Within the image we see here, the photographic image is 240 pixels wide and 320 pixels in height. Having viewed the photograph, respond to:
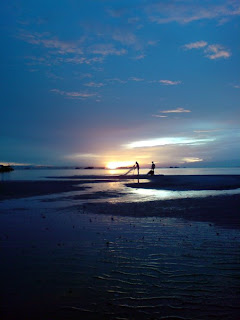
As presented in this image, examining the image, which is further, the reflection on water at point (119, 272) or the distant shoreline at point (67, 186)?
the distant shoreline at point (67, 186)

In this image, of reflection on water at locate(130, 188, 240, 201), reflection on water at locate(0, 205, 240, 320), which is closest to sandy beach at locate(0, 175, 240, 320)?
reflection on water at locate(0, 205, 240, 320)

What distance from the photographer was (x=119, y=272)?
793 centimetres

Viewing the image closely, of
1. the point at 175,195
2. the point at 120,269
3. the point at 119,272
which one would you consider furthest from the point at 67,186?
the point at 119,272

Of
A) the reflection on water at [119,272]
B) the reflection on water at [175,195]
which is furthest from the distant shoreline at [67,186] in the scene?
the reflection on water at [119,272]

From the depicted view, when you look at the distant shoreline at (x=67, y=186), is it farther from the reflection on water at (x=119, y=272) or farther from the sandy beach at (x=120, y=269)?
the reflection on water at (x=119, y=272)

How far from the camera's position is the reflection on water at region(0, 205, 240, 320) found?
5.92 m

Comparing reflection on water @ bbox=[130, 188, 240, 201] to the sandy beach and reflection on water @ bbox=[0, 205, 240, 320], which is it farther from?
reflection on water @ bbox=[0, 205, 240, 320]

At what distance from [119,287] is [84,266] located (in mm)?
1863

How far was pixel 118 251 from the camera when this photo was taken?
32.3 feet

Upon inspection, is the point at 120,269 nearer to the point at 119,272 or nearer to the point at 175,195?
the point at 119,272

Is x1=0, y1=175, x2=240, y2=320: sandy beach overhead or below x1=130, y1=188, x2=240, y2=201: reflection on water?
below

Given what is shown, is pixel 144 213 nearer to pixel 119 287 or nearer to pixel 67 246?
pixel 67 246

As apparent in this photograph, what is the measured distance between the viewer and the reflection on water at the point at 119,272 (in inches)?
233

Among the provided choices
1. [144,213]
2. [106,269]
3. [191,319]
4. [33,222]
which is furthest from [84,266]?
[144,213]
